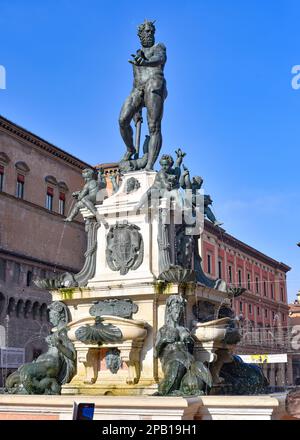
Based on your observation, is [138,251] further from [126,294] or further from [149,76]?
[149,76]

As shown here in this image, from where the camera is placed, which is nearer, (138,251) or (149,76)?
(138,251)

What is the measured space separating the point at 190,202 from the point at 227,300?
177cm

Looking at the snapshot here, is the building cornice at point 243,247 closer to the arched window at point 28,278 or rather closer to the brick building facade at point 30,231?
the brick building facade at point 30,231

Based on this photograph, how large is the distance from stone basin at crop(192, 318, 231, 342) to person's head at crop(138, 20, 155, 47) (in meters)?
5.12

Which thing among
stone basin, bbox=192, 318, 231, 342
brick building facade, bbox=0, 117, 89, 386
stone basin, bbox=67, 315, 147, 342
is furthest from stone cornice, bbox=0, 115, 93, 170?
stone basin, bbox=192, 318, 231, 342

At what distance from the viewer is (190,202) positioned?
1012 centimetres

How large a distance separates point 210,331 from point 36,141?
127 feet

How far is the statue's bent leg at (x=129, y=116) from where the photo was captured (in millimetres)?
10938

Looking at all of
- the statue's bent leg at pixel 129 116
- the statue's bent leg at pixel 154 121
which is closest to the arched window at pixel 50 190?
the statue's bent leg at pixel 129 116

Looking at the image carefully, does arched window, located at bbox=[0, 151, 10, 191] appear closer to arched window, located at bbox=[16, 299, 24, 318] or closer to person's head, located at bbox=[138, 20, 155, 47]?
arched window, located at bbox=[16, 299, 24, 318]

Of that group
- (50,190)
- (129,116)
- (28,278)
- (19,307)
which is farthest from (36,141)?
(129,116)

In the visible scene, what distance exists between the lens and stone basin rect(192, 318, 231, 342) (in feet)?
29.3

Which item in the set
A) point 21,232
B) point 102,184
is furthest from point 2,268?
point 102,184

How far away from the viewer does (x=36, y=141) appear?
4588 centimetres
